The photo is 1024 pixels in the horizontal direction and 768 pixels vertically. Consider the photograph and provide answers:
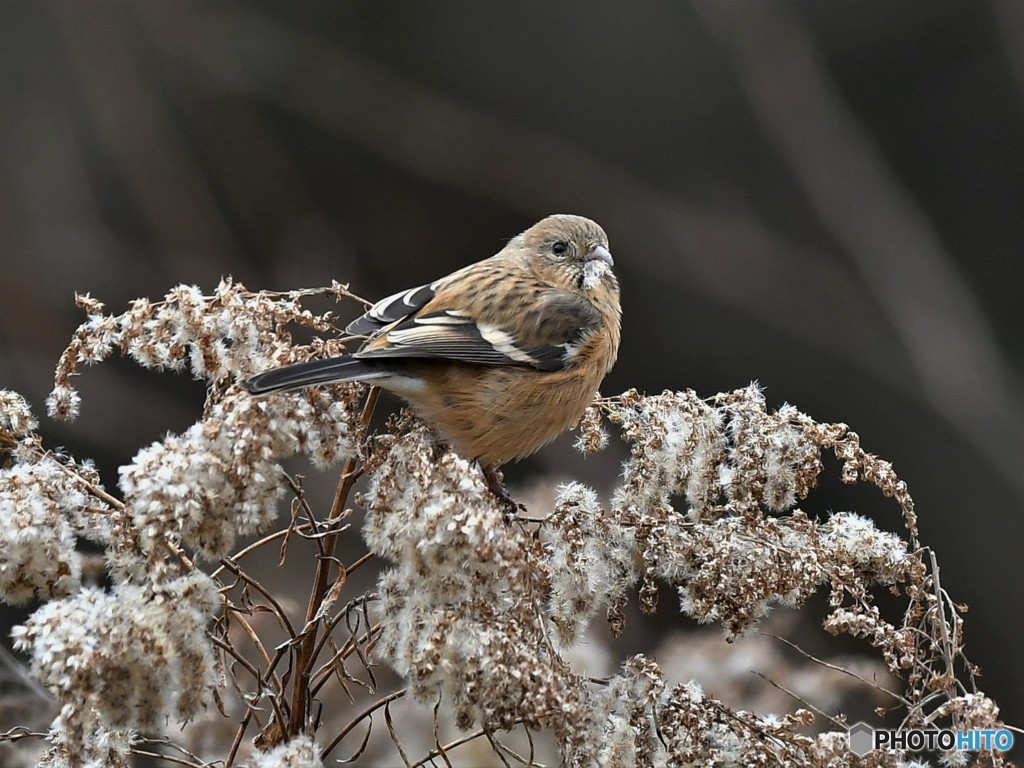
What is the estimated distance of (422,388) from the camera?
3.28 metres

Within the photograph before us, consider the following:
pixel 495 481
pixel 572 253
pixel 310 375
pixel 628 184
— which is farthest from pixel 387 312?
pixel 628 184

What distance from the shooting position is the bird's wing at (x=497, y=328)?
3391 mm

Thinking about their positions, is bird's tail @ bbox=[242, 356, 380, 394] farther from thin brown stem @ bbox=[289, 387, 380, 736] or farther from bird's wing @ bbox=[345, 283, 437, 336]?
bird's wing @ bbox=[345, 283, 437, 336]

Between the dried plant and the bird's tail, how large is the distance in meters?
0.03

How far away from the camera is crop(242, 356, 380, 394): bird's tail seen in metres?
2.17

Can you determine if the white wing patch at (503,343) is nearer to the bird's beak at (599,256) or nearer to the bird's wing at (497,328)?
the bird's wing at (497,328)

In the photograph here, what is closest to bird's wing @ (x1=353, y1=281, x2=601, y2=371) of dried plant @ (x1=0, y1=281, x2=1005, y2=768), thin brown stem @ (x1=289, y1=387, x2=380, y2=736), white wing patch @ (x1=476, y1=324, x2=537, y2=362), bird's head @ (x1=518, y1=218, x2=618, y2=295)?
white wing patch @ (x1=476, y1=324, x2=537, y2=362)

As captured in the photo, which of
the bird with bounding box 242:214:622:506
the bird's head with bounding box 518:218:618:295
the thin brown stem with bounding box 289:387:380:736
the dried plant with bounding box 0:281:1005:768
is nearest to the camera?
the dried plant with bounding box 0:281:1005:768

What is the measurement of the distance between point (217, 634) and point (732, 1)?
7225 millimetres

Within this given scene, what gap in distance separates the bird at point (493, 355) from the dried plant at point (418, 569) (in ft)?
1.57

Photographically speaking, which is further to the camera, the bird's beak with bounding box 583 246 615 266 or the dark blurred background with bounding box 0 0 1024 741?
the dark blurred background with bounding box 0 0 1024 741

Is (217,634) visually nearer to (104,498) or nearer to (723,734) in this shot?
(104,498)

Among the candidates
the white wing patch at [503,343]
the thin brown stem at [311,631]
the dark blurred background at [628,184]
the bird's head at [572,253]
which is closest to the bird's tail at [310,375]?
the thin brown stem at [311,631]

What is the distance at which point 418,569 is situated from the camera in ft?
6.59
